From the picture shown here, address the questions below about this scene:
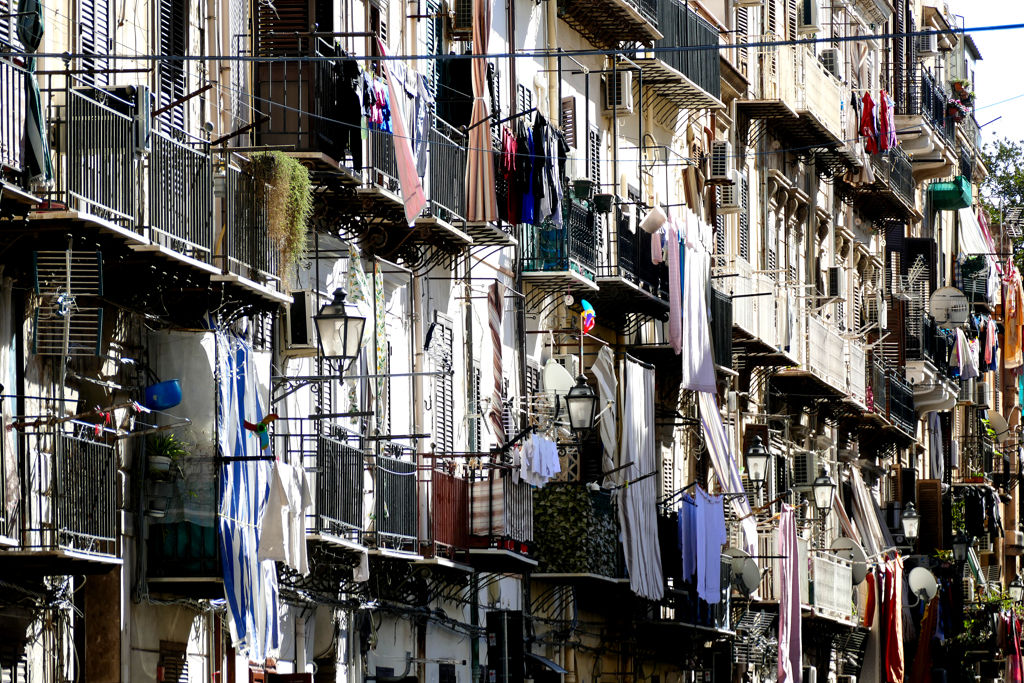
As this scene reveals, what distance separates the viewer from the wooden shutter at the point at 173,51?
1853cm

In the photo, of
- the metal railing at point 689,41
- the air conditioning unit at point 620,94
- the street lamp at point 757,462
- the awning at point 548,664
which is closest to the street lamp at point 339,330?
the awning at point 548,664

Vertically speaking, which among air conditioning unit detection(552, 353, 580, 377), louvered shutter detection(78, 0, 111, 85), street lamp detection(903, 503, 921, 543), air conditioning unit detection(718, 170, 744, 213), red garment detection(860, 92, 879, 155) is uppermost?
red garment detection(860, 92, 879, 155)

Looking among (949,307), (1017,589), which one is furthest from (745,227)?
(1017,589)

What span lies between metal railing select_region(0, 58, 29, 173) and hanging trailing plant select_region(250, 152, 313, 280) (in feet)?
13.0

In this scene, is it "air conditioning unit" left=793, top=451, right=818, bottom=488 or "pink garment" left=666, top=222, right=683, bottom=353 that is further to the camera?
"air conditioning unit" left=793, top=451, right=818, bottom=488

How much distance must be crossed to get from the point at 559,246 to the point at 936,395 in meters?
22.9

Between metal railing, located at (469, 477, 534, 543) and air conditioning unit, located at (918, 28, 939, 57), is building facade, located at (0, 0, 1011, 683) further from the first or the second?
air conditioning unit, located at (918, 28, 939, 57)

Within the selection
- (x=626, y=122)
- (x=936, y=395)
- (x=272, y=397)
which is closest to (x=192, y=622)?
(x=272, y=397)

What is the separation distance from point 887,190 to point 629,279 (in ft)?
54.0

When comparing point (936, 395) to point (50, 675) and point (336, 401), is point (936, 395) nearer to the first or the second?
point (336, 401)

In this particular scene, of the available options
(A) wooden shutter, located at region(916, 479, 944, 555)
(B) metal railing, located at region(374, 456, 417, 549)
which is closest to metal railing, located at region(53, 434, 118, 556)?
(B) metal railing, located at region(374, 456, 417, 549)

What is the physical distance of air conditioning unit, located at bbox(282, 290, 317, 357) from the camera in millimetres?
20562

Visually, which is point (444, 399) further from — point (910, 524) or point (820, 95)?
point (910, 524)

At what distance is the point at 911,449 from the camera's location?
166 feet
